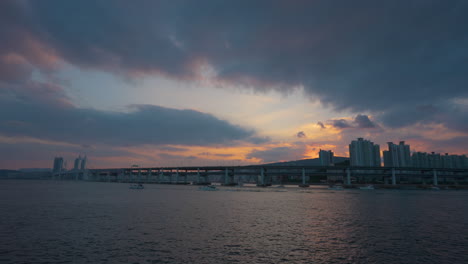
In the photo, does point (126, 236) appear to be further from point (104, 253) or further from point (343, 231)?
point (343, 231)

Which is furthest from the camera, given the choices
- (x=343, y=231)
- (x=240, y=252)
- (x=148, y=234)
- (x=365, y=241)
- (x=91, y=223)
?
(x=91, y=223)

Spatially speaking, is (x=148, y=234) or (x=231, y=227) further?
(x=231, y=227)

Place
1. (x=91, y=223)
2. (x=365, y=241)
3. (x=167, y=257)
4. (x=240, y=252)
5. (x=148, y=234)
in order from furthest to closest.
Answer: (x=91, y=223)
(x=148, y=234)
(x=365, y=241)
(x=240, y=252)
(x=167, y=257)

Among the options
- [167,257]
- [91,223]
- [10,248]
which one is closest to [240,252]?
[167,257]

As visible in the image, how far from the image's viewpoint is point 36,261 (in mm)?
21375

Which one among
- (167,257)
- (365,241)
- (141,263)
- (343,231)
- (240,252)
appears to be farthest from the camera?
(343,231)

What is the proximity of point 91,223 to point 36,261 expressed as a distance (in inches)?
704

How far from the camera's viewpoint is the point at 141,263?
20.9 metres

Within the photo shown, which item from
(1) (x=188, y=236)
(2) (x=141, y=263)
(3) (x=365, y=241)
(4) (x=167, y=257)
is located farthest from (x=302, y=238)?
(2) (x=141, y=263)

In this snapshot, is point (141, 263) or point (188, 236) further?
point (188, 236)

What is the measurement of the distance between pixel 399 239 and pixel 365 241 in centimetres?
470

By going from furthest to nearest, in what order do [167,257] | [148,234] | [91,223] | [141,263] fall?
[91,223]
[148,234]
[167,257]
[141,263]

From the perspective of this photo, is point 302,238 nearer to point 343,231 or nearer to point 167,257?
point 343,231

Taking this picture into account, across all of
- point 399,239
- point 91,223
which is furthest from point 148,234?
point 399,239
